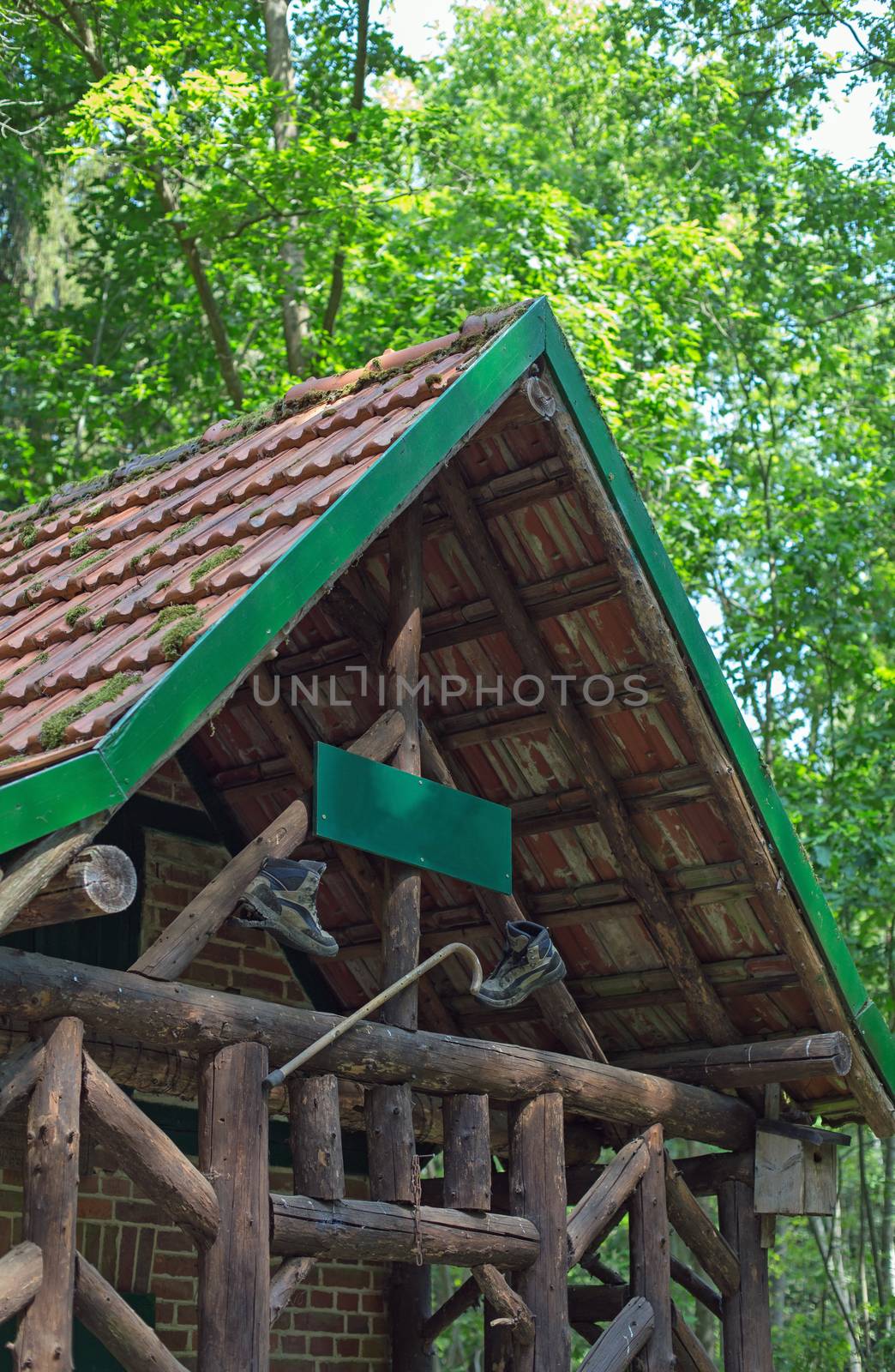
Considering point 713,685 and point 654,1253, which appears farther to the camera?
point 654,1253

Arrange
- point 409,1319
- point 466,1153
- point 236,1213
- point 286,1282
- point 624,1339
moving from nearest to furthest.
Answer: point 236,1213
point 286,1282
point 466,1153
point 624,1339
point 409,1319

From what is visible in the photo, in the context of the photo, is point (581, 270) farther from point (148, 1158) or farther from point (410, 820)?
point (148, 1158)

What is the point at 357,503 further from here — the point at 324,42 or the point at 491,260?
the point at 324,42

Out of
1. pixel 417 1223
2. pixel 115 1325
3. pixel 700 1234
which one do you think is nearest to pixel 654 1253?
pixel 700 1234

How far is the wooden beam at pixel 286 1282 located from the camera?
15.5ft

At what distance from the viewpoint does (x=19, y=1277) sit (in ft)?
12.9

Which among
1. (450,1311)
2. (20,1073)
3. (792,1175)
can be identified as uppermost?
(792,1175)

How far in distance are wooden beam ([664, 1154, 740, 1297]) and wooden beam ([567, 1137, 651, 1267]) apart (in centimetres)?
21

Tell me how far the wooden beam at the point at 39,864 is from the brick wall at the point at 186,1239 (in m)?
2.50

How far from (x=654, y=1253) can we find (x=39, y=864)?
3.86m

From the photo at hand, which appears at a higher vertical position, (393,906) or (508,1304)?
(393,906)

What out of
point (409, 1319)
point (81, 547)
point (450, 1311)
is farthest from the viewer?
point (409, 1319)

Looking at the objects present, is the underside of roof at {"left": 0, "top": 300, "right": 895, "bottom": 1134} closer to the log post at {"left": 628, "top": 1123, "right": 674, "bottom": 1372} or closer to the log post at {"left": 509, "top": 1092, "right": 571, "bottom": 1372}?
the log post at {"left": 628, "top": 1123, "right": 674, "bottom": 1372}

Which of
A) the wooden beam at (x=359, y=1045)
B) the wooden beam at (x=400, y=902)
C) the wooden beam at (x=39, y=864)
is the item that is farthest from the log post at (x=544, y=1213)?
the wooden beam at (x=39, y=864)
